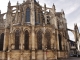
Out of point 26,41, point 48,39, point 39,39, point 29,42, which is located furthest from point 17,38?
point 48,39

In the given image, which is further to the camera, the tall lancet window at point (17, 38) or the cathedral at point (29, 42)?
the tall lancet window at point (17, 38)

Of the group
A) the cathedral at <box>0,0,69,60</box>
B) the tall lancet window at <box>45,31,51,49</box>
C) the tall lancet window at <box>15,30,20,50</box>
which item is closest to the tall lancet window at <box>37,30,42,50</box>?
the cathedral at <box>0,0,69,60</box>

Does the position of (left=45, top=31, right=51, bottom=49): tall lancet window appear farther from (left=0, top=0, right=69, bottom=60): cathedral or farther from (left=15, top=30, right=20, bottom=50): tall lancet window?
(left=15, top=30, right=20, bottom=50): tall lancet window

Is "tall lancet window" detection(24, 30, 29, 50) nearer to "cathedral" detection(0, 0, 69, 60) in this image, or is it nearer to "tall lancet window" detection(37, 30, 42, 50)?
"cathedral" detection(0, 0, 69, 60)

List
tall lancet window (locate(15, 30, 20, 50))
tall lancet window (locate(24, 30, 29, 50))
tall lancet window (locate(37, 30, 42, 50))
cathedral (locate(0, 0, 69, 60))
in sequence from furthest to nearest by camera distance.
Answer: tall lancet window (locate(37, 30, 42, 50)) → tall lancet window (locate(24, 30, 29, 50)) → tall lancet window (locate(15, 30, 20, 50)) → cathedral (locate(0, 0, 69, 60))

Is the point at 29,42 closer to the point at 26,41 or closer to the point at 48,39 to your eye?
the point at 26,41

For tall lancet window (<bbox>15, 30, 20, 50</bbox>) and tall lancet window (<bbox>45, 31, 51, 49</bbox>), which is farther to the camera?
tall lancet window (<bbox>45, 31, 51, 49</bbox>)

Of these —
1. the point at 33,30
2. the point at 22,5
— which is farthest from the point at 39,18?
the point at 33,30

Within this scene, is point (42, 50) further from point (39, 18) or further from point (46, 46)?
point (39, 18)

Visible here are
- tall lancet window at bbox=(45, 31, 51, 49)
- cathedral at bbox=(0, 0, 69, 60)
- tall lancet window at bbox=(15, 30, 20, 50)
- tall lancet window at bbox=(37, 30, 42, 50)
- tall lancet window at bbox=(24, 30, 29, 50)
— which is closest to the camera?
cathedral at bbox=(0, 0, 69, 60)

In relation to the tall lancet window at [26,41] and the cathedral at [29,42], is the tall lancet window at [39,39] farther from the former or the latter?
the tall lancet window at [26,41]

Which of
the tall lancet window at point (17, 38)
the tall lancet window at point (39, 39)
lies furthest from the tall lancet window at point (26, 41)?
the tall lancet window at point (39, 39)

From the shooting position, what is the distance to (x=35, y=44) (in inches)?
742

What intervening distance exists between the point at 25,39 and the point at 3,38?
5044mm
